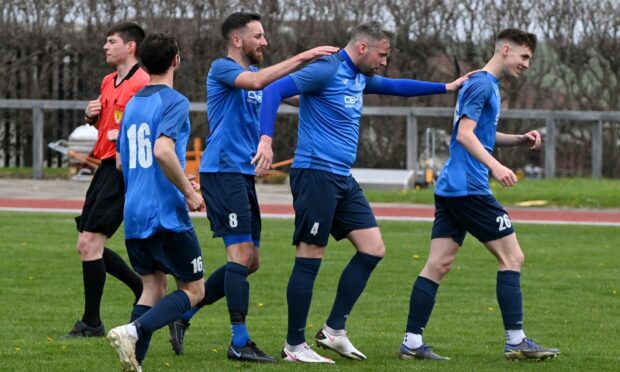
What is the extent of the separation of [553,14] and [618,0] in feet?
4.16

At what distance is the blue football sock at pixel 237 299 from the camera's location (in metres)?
7.96

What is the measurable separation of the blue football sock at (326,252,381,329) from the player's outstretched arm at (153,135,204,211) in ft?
4.57

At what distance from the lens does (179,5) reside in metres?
29.0

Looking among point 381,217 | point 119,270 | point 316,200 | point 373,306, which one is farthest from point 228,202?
point 381,217

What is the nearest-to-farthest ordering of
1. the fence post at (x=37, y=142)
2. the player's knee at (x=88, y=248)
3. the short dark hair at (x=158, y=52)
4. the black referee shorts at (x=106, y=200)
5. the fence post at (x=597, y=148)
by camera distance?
the short dark hair at (x=158, y=52)
the black referee shorts at (x=106, y=200)
the player's knee at (x=88, y=248)
the fence post at (x=597, y=148)
the fence post at (x=37, y=142)

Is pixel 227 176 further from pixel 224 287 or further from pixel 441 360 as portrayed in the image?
pixel 441 360

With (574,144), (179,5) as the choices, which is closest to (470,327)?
(574,144)

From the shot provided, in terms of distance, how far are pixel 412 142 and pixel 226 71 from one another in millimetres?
18233

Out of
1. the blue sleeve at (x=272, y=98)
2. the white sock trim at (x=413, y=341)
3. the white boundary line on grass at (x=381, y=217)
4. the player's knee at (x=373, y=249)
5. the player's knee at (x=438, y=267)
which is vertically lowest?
the white boundary line on grass at (x=381, y=217)

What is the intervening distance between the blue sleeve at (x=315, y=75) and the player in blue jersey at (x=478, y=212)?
2.58 ft

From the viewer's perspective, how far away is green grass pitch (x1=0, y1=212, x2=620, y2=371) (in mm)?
8102

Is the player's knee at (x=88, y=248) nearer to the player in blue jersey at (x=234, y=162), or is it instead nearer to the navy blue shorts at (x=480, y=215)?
the player in blue jersey at (x=234, y=162)

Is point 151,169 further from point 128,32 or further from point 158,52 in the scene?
point 128,32

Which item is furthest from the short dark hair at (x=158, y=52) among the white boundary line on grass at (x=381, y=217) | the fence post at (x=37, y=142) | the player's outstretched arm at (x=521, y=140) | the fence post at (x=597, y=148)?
the fence post at (x=37, y=142)
